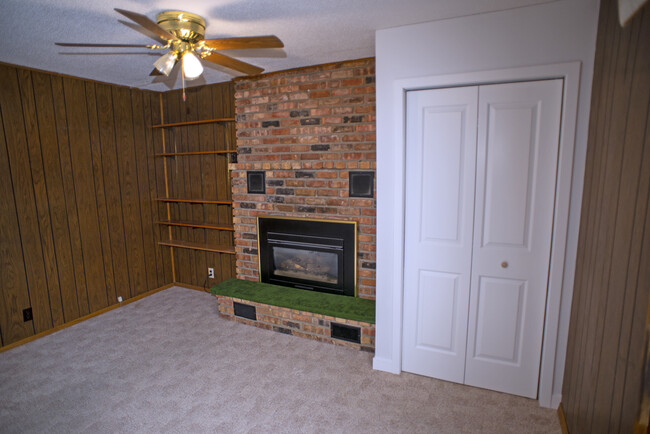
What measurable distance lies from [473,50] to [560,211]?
1094mm

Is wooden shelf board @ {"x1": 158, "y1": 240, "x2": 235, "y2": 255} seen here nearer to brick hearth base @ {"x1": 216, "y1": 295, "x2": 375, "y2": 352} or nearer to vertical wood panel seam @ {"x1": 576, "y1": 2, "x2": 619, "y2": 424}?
brick hearth base @ {"x1": 216, "y1": 295, "x2": 375, "y2": 352}

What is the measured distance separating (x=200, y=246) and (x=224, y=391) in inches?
78.1

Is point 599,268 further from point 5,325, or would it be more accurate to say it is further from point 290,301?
point 5,325

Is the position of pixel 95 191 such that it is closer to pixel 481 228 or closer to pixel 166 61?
pixel 166 61

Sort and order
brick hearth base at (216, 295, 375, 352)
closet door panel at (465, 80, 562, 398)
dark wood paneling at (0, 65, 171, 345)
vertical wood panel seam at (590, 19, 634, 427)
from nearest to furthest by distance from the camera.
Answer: vertical wood panel seam at (590, 19, 634, 427) < closet door panel at (465, 80, 562, 398) < brick hearth base at (216, 295, 375, 352) < dark wood paneling at (0, 65, 171, 345)

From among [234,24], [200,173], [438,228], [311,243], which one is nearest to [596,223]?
[438,228]

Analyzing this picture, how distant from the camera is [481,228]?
226cm

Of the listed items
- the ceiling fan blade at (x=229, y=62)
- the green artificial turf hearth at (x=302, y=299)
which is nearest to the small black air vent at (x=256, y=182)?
the green artificial turf hearth at (x=302, y=299)

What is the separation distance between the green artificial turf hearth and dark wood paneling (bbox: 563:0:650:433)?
4.70 feet

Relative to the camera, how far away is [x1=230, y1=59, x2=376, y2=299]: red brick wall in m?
2.97

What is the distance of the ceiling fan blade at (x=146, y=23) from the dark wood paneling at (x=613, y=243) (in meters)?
1.95

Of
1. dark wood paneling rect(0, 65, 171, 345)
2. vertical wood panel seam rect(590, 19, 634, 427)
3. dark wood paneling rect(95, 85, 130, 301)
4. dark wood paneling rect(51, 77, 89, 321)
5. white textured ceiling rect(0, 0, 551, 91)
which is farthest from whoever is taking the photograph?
dark wood paneling rect(95, 85, 130, 301)

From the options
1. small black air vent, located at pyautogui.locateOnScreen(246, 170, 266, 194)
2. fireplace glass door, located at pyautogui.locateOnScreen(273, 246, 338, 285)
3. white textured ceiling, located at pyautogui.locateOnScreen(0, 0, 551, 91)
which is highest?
white textured ceiling, located at pyautogui.locateOnScreen(0, 0, 551, 91)

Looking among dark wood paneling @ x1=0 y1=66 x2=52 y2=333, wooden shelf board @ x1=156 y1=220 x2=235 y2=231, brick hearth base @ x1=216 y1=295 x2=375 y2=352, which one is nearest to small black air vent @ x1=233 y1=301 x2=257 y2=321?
brick hearth base @ x1=216 y1=295 x2=375 y2=352
